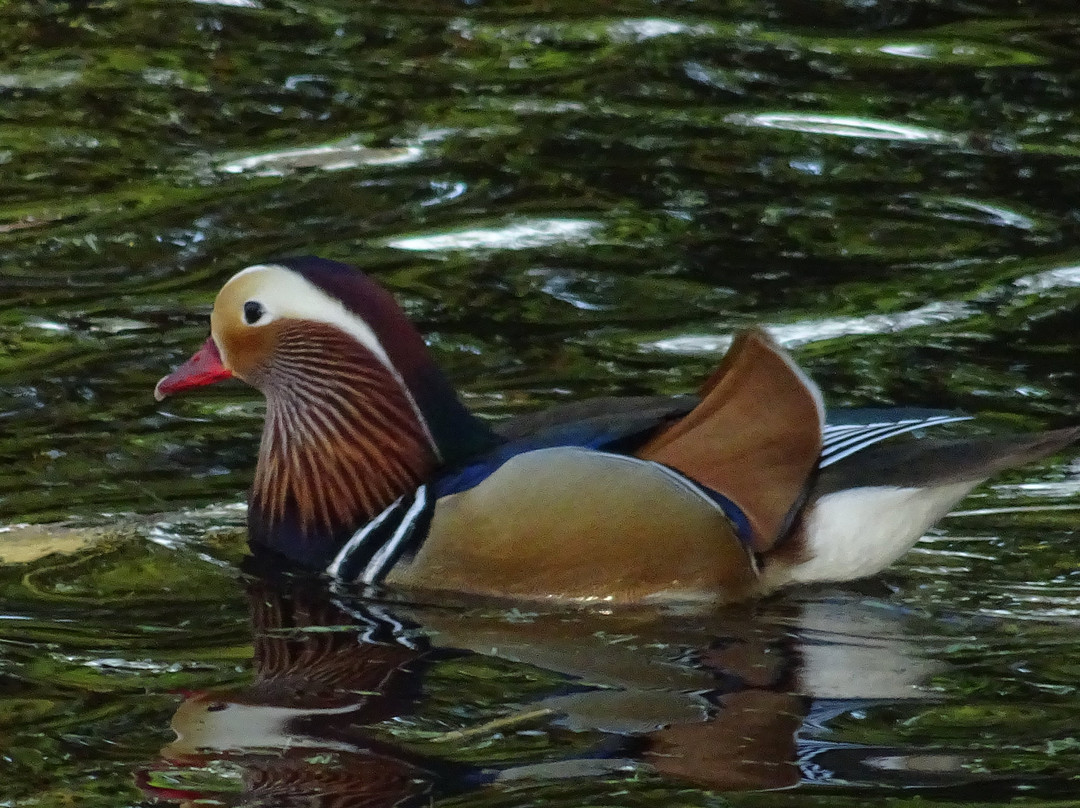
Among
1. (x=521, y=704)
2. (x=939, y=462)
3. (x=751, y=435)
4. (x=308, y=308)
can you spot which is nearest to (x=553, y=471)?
(x=751, y=435)

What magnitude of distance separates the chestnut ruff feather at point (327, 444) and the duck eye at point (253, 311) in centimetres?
7

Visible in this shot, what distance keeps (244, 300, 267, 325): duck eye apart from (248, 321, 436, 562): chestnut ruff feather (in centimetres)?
7

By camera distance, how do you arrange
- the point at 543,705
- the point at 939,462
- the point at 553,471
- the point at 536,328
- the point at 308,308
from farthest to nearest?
the point at 536,328 < the point at 308,308 < the point at 939,462 < the point at 553,471 < the point at 543,705

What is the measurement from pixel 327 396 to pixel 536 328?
5.89 feet

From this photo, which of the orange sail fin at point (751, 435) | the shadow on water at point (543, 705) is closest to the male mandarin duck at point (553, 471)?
the orange sail fin at point (751, 435)

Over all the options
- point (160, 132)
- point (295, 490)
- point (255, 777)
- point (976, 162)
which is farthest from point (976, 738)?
point (160, 132)

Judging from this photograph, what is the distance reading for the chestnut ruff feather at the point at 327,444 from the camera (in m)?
5.18

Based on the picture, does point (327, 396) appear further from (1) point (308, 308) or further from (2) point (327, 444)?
(1) point (308, 308)

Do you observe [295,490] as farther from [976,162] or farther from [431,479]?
[976,162]

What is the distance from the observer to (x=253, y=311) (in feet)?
17.2

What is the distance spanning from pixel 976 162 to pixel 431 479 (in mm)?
4308

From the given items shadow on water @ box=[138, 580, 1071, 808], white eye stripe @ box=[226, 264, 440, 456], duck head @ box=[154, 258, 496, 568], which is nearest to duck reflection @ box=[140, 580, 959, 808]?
shadow on water @ box=[138, 580, 1071, 808]

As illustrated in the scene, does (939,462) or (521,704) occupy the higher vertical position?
(939,462)

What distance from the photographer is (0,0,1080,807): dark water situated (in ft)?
13.4
